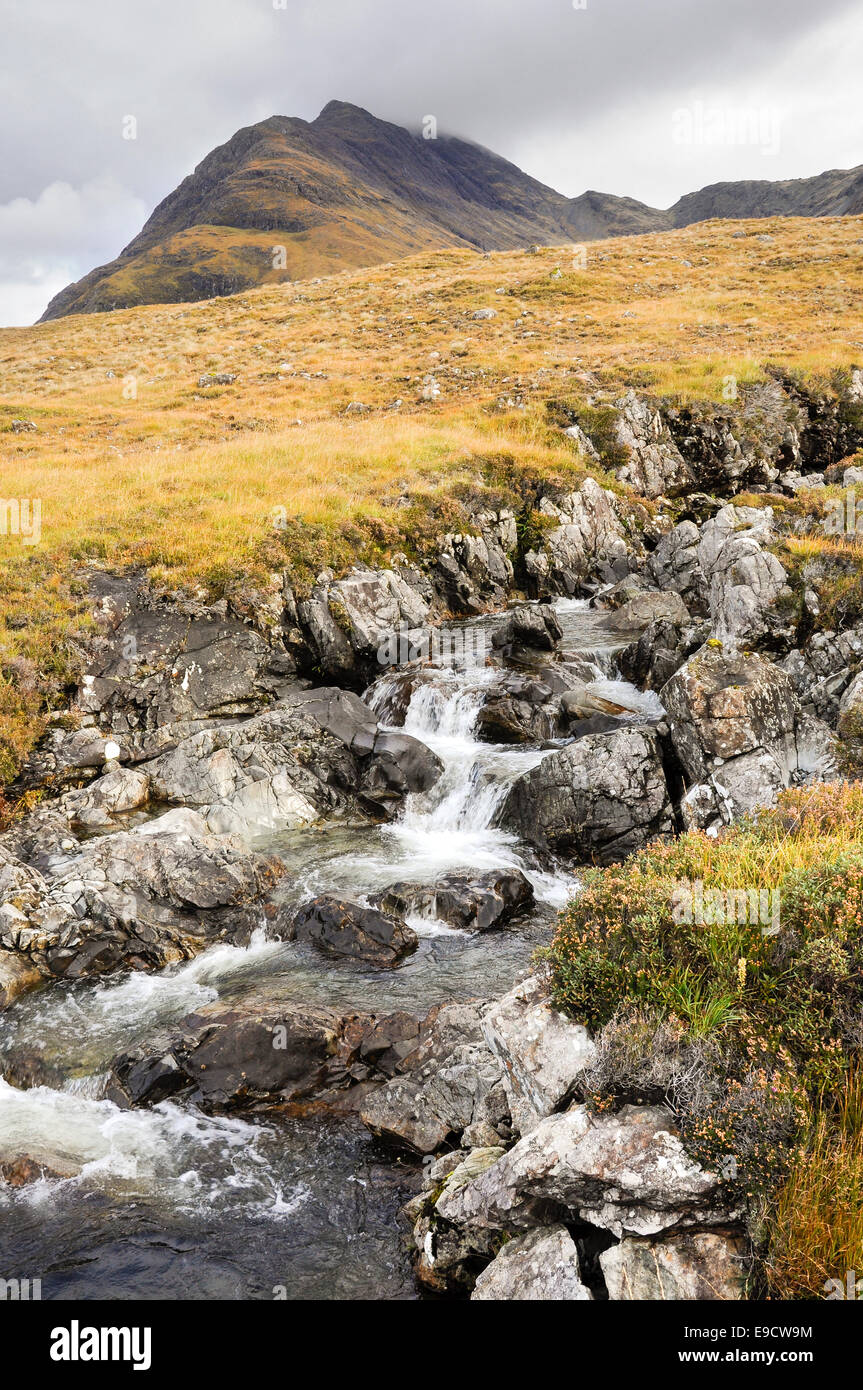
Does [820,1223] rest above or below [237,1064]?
above

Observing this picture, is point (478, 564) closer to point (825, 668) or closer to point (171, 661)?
point (171, 661)

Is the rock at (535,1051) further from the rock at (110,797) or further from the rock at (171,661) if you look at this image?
the rock at (171,661)

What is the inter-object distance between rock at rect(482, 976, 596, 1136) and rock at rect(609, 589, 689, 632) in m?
21.6

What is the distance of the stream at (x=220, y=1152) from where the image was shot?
7617mm

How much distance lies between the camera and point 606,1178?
5418 mm

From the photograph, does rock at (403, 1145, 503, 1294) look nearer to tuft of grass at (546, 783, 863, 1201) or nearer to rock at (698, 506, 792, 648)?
tuft of grass at (546, 783, 863, 1201)

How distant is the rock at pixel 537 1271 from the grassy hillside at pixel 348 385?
1832cm

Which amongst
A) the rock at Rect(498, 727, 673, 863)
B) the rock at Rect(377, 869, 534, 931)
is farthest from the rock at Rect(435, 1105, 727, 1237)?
the rock at Rect(498, 727, 673, 863)

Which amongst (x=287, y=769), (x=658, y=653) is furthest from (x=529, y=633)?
(x=287, y=769)

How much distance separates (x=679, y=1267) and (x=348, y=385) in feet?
172

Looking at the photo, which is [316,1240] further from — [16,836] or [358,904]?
[16,836]

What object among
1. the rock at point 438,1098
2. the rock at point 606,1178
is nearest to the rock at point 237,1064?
the rock at point 438,1098

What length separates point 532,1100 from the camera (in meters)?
6.89

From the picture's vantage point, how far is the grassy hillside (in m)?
26.0
